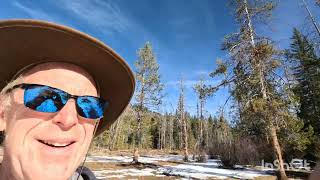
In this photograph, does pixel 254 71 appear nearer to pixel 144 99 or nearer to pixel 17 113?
pixel 144 99

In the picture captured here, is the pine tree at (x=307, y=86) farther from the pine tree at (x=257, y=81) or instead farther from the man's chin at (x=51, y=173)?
the man's chin at (x=51, y=173)

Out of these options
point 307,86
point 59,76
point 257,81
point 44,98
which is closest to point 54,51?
point 59,76

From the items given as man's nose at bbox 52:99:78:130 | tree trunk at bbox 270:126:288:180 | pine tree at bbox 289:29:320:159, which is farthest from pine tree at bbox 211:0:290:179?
man's nose at bbox 52:99:78:130

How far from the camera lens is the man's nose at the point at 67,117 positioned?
53.7 inches

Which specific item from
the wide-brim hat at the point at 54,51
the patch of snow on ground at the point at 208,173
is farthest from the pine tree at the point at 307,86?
the wide-brim hat at the point at 54,51

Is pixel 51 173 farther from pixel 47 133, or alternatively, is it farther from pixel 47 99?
pixel 47 99

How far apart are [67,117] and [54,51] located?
14.7 inches

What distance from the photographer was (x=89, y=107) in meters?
1.53

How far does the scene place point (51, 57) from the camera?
4.82 feet

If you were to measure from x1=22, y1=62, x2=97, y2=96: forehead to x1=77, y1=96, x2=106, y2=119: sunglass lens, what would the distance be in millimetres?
45

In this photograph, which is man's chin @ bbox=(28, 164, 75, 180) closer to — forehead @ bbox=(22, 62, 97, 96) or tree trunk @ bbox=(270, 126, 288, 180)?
forehead @ bbox=(22, 62, 97, 96)

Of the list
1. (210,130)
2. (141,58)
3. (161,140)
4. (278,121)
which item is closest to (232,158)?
(278,121)

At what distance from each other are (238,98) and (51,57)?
1495cm

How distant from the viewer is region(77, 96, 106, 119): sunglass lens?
1.49 m
